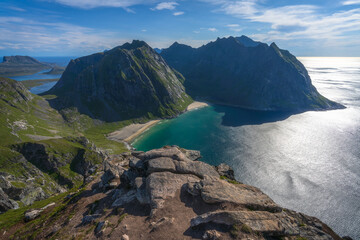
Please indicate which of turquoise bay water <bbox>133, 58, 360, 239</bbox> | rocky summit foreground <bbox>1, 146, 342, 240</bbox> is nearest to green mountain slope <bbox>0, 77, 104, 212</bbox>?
rocky summit foreground <bbox>1, 146, 342, 240</bbox>

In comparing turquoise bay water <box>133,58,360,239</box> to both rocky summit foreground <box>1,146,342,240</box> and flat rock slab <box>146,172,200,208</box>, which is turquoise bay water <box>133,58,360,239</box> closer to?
rocky summit foreground <box>1,146,342,240</box>

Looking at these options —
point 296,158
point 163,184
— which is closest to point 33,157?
point 163,184

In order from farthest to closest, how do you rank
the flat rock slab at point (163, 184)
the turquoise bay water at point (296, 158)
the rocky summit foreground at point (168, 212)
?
the turquoise bay water at point (296, 158), the flat rock slab at point (163, 184), the rocky summit foreground at point (168, 212)

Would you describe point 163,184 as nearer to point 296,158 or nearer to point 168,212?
point 168,212

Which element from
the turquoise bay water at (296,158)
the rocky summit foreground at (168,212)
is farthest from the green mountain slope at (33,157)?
the turquoise bay water at (296,158)

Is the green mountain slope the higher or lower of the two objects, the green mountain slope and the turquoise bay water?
the higher

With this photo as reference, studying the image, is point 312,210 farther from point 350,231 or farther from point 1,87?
point 1,87

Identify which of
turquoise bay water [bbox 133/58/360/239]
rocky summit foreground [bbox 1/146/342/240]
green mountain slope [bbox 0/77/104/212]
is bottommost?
turquoise bay water [bbox 133/58/360/239]

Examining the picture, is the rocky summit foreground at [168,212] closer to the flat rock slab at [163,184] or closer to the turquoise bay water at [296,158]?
the flat rock slab at [163,184]

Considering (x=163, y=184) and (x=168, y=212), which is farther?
(x=163, y=184)
